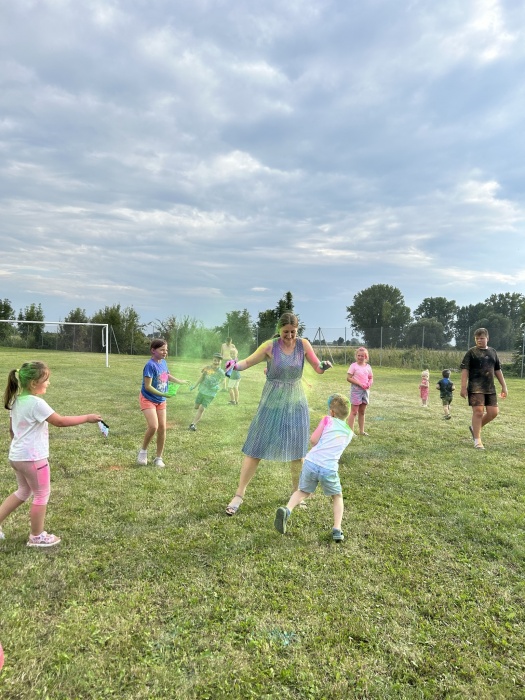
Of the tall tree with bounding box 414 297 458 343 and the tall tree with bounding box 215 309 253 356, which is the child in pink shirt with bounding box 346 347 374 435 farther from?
the tall tree with bounding box 414 297 458 343

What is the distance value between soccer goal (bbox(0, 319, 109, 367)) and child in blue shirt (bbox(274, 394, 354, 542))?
37.4 m

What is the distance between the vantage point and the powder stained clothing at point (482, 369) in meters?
7.62

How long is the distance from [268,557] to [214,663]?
119 cm

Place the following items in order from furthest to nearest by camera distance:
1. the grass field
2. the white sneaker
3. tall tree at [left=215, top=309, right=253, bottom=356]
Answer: tall tree at [left=215, top=309, right=253, bottom=356] < the white sneaker < the grass field

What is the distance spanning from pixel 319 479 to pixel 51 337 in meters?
40.5

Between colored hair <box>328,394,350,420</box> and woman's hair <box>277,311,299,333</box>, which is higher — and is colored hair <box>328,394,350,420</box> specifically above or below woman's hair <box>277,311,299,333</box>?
below

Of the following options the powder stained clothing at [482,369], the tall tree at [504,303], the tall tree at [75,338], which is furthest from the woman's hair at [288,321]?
the tall tree at [504,303]

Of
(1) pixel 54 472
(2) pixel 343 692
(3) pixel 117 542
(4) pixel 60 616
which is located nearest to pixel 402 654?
(2) pixel 343 692

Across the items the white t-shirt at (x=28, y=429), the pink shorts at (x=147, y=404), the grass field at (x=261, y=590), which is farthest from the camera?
the pink shorts at (x=147, y=404)

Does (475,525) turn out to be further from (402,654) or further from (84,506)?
(84,506)

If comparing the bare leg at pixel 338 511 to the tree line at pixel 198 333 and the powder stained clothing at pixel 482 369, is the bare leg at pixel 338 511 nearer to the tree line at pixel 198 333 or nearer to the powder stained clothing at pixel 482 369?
the powder stained clothing at pixel 482 369

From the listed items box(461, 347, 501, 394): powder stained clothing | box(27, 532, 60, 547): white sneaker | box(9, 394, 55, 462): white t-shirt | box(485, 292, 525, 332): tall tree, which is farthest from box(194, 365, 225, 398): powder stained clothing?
box(485, 292, 525, 332): tall tree

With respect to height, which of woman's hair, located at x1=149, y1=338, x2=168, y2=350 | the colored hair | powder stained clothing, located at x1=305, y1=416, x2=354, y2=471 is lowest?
powder stained clothing, located at x1=305, y1=416, x2=354, y2=471

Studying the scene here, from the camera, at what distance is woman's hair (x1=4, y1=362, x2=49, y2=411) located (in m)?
3.59
